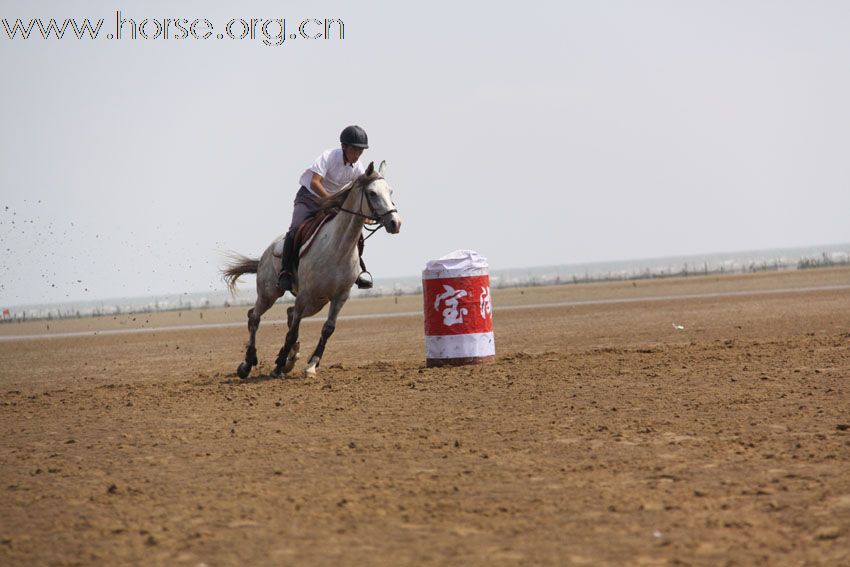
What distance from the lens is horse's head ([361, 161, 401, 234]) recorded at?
1266 cm

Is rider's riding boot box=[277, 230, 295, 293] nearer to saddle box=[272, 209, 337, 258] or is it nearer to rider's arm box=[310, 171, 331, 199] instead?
saddle box=[272, 209, 337, 258]

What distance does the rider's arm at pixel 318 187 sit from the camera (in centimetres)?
1352

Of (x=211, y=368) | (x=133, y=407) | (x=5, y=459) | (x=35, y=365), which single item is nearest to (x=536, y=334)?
(x=211, y=368)

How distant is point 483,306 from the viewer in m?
13.9

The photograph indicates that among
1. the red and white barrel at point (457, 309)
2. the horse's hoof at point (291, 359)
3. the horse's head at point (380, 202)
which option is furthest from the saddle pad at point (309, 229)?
the red and white barrel at point (457, 309)

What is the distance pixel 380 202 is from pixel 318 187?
118cm

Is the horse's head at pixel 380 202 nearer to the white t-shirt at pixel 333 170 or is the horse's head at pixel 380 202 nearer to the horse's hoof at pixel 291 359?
the white t-shirt at pixel 333 170

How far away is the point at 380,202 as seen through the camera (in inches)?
501

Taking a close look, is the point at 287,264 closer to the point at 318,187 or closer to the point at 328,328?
the point at 328,328

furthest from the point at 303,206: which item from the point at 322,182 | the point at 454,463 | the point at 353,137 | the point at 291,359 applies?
the point at 454,463

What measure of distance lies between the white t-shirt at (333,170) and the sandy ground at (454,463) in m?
2.47

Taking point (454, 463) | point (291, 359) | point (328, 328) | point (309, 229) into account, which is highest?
point (309, 229)

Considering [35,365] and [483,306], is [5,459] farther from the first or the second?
[35,365]

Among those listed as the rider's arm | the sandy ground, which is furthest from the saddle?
the sandy ground
